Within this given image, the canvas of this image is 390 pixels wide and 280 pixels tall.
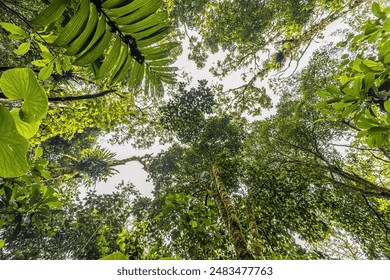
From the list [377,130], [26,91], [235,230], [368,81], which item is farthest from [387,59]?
[235,230]

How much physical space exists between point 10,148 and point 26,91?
2.9 inches

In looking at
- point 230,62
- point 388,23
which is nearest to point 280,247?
point 388,23

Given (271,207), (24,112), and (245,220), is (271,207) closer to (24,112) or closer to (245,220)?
(245,220)

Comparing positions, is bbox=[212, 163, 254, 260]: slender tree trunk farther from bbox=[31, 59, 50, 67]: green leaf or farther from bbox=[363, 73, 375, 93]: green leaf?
bbox=[31, 59, 50, 67]: green leaf

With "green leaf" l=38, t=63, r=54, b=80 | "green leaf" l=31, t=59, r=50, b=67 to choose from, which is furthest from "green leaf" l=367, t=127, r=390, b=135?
"green leaf" l=31, t=59, r=50, b=67

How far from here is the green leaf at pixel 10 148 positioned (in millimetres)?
215

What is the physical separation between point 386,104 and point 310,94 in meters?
4.77

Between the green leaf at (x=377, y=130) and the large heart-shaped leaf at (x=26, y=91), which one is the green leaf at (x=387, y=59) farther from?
the large heart-shaped leaf at (x=26, y=91)

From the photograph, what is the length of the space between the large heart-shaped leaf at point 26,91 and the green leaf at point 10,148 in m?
0.05

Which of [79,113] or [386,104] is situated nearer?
[386,104]

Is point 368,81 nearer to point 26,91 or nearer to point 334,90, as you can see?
point 334,90

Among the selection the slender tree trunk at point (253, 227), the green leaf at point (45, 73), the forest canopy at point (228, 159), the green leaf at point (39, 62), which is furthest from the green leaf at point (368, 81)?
the slender tree trunk at point (253, 227)

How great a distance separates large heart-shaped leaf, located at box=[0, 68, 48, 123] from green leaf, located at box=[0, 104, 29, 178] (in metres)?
0.05

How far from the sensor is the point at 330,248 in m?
5.48
